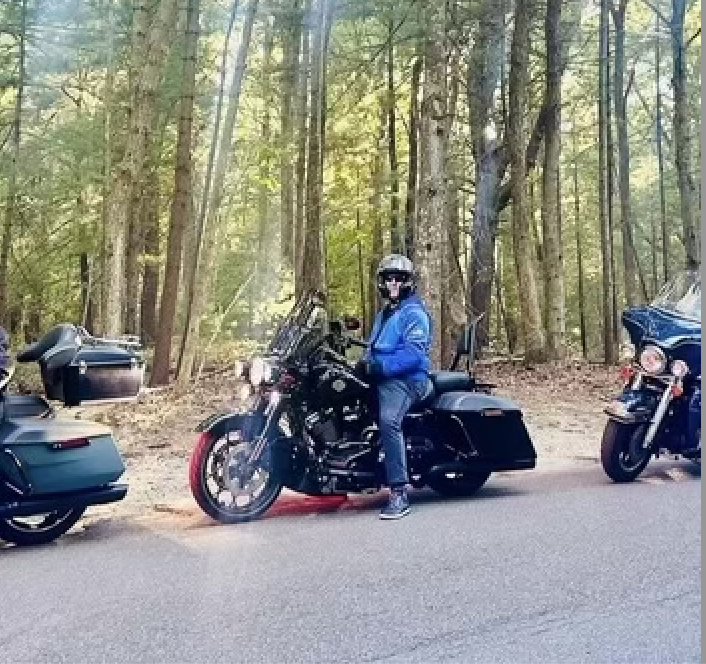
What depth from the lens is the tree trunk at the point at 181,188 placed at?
5160mm

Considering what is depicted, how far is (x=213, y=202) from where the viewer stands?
5617mm

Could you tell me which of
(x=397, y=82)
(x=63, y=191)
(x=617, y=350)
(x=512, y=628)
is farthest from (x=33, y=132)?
(x=512, y=628)

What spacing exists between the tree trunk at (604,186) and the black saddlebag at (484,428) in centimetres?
209

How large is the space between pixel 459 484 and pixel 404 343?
0.70 meters

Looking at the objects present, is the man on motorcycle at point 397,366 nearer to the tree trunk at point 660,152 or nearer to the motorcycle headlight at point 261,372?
the motorcycle headlight at point 261,372

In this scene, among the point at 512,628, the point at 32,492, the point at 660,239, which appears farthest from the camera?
the point at 660,239

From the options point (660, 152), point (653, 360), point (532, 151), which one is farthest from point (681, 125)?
point (653, 360)

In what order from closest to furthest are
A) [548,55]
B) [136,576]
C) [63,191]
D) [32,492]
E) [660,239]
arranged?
1. [136,576]
2. [32,492]
3. [63,191]
4. [660,239]
5. [548,55]

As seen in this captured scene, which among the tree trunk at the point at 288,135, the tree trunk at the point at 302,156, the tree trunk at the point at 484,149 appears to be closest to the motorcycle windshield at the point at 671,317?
the tree trunk at the point at 302,156

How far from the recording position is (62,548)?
2736 mm

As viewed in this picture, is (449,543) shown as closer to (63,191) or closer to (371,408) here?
(371,408)

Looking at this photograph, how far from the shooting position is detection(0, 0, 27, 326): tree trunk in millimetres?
4262

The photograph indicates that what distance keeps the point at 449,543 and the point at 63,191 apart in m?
3.33

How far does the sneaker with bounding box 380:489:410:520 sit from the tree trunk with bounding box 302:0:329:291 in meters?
2.02
